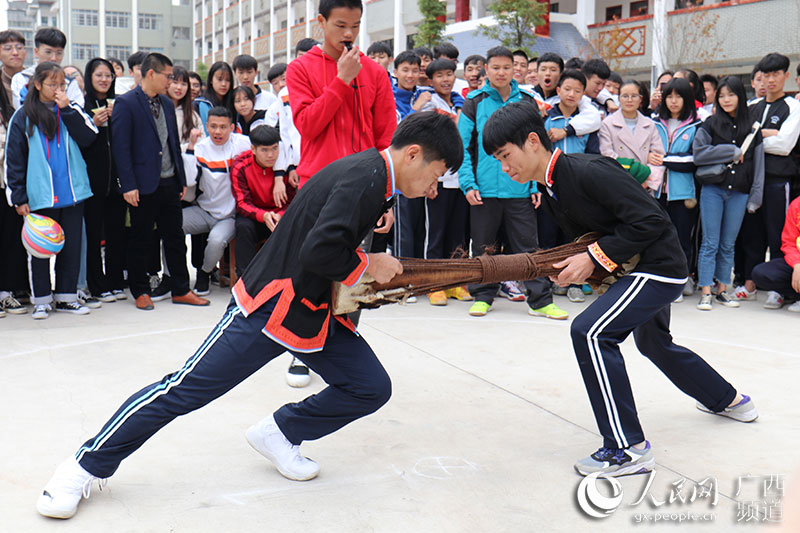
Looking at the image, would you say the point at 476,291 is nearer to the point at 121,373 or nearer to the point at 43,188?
the point at 121,373

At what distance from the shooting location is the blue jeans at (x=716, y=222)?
642 centimetres

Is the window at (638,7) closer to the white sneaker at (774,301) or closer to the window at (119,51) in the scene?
the white sneaker at (774,301)

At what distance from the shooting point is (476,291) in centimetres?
628

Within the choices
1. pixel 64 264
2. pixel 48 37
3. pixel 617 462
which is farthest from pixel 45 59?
pixel 617 462

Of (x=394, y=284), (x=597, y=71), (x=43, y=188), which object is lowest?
(x=394, y=284)

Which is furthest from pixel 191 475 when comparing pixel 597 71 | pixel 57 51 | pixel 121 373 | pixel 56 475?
pixel 597 71

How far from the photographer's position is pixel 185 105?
266 inches

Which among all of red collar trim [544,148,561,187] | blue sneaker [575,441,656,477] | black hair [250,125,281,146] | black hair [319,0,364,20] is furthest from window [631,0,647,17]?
blue sneaker [575,441,656,477]

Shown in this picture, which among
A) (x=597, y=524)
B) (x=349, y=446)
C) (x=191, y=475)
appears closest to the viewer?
(x=597, y=524)

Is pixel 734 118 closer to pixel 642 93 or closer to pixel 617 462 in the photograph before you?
pixel 642 93

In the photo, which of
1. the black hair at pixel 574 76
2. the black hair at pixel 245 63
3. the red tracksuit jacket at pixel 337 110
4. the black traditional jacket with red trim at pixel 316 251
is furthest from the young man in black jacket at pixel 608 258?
the black hair at pixel 245 63

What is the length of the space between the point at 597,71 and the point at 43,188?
16.0 feet

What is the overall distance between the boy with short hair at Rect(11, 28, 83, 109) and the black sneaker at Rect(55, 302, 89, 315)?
1583 mm

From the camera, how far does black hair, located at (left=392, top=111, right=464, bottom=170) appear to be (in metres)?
2.71
